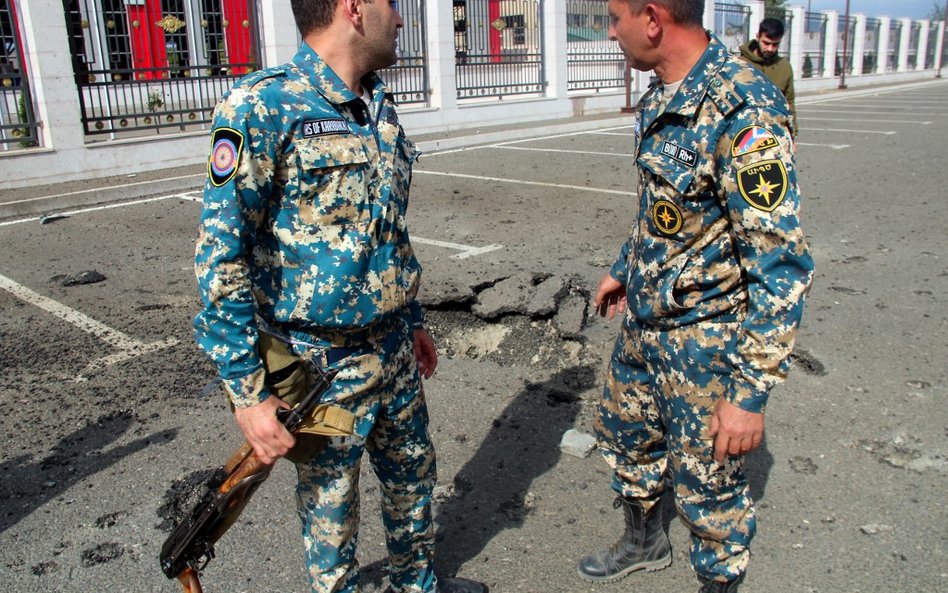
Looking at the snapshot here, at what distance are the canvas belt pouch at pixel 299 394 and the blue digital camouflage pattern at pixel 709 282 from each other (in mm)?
896

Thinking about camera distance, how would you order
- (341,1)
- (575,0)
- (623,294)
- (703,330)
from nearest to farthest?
(341,1)
(703,330)
(623,294)
(575,0)

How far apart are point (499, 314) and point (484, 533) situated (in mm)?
1995

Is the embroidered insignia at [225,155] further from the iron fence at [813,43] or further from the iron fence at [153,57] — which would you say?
the iron fence at [813,43]

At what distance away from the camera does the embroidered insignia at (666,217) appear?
208cm

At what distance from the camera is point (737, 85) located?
1.93 metres

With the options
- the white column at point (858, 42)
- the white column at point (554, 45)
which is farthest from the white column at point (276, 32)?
the white column at point (858, 42)

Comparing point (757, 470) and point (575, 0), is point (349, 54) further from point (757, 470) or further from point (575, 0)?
point (575, 0)

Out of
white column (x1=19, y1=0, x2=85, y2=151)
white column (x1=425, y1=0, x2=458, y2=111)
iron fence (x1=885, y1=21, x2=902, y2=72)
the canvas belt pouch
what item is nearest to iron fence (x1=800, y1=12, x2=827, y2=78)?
iron fence (x1=885, y1=21, x2=902, y2=72)

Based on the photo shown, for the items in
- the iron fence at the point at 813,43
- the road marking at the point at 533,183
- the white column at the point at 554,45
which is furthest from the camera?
the iron fence at the point at 813,43

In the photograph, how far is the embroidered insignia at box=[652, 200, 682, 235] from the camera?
6.83ft

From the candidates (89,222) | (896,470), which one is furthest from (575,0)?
(896,470)

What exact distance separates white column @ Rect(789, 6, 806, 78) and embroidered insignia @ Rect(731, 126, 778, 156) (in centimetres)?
3076

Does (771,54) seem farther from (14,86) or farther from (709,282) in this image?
(14,86)

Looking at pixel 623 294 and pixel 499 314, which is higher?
pixel 623 294
